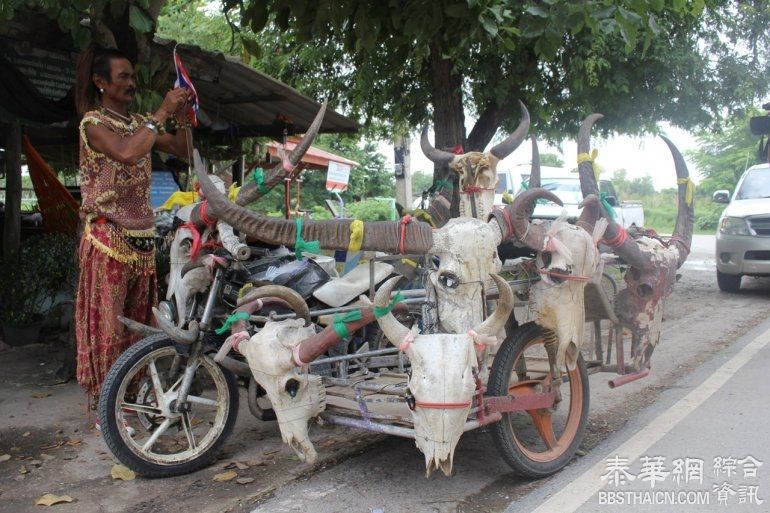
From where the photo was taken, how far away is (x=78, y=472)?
390 cm

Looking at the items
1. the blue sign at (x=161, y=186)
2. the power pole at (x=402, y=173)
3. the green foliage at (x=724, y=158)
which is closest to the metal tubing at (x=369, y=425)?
the blue sign at (x=161, y=186)

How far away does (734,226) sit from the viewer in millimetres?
10125

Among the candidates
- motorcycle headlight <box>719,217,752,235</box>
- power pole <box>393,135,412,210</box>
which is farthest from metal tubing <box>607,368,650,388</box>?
power pole <box>393,135,412,210</box>

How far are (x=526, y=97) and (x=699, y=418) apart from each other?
16.7 feet

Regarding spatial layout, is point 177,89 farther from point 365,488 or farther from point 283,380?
point 365,488

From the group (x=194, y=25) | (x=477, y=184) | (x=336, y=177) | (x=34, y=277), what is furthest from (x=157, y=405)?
(x=194, y=25)

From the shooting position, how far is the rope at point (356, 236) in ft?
10.3

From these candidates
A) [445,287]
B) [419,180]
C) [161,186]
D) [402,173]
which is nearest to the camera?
[445,287]

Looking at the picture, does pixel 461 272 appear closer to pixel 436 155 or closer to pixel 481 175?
pixel 481 175

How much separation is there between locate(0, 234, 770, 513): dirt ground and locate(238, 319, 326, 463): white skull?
42 centimetres

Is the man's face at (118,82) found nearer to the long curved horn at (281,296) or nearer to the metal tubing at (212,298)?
the metal tubing at (212,298)

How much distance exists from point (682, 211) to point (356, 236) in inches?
103

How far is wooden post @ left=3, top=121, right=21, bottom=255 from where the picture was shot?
718 cm

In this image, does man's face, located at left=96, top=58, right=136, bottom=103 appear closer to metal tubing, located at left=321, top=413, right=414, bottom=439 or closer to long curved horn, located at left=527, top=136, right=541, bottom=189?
metal tubing, located at left=321, top=413, right=414, bottom=439
